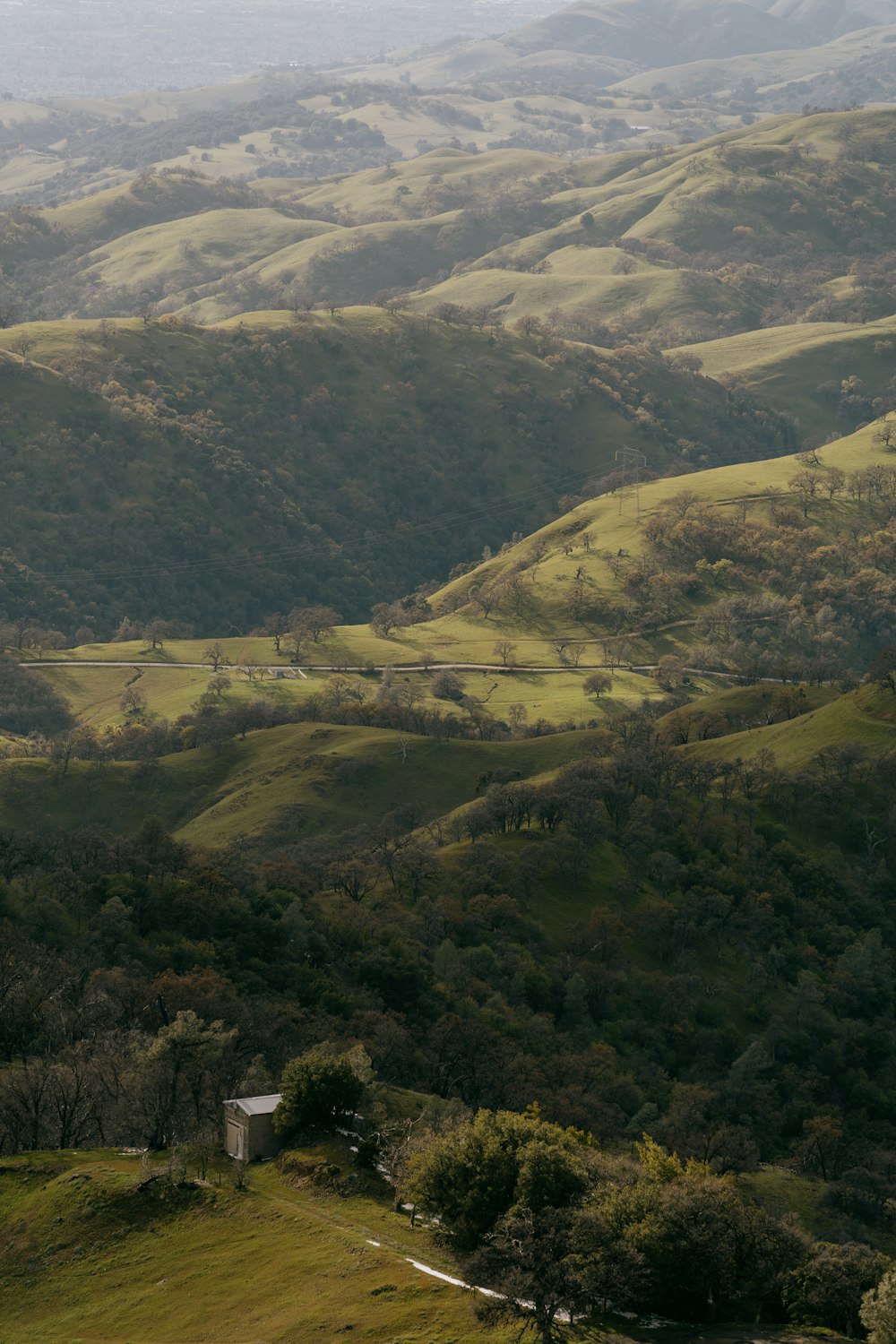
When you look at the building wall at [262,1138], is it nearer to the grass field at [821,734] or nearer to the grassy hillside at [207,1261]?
the grassy hillside at [207,1261]

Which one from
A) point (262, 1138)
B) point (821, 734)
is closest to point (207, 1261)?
point (262, 1138)

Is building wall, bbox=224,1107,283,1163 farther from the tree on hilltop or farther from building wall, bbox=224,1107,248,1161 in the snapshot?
the tree on hilltop

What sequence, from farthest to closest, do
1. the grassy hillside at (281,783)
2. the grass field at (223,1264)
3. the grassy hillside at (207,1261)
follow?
the grassy hillside at (281,783) → the grassy hillside at (207,1261) → the grass field at (223,1264)

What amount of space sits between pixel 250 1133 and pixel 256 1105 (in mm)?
1667

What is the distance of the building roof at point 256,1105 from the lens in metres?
70.0

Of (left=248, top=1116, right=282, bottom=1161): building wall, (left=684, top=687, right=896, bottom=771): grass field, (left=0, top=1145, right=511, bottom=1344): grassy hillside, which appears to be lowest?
(left=684, top=687, right=896, bottom=771): grass field

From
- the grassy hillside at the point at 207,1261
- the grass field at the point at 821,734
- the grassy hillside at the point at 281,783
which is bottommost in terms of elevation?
the grassy hillside at the point at 281,783

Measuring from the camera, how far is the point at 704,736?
591ft

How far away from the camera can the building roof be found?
70000mm

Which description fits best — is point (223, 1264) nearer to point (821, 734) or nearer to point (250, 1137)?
point (250, 1137)

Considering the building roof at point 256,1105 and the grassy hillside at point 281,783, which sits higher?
the building roof at point 256,1105

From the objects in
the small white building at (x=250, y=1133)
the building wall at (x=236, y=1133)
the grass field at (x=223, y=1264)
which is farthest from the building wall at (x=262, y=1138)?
the grass field at (x=223, y=1264)

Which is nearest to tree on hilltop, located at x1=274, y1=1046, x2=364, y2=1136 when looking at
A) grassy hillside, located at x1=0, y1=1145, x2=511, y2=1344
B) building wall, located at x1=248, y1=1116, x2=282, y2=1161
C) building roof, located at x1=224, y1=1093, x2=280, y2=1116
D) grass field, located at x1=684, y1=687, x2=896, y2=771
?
building wall, located at x1=248, y1=1116, x2=282, y2=1161

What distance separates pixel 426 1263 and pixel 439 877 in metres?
→ 74.4
